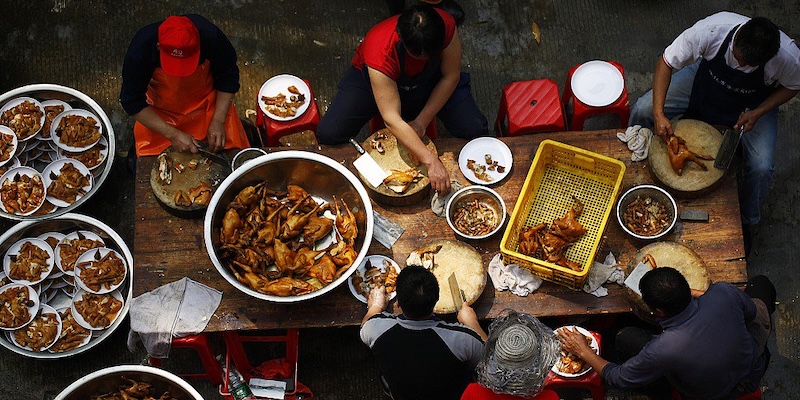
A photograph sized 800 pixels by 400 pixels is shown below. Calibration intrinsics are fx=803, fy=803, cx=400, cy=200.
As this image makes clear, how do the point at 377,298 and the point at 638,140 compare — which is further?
the point at 638,140

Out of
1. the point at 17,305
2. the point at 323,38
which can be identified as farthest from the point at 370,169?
the point at 17,305

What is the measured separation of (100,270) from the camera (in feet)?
16.8

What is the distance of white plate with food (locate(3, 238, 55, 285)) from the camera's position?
514 cm

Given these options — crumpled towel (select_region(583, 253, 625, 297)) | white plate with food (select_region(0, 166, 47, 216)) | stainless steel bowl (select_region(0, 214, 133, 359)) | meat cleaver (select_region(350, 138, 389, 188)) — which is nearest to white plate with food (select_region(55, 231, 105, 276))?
stainless steel bowl (select_region(0, 214, 133, 359))

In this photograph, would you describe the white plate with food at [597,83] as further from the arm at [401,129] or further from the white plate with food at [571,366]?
the white plate with food at [571,366]

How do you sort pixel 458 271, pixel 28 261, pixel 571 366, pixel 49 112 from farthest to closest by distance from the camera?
pixel 49 112 → pixel 28 261 → pixel 571 366 → pixel 458 271

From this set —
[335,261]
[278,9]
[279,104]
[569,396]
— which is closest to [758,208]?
[569,396]

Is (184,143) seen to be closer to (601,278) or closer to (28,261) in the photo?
(28,261)

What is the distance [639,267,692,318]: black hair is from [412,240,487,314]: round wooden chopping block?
0.87m

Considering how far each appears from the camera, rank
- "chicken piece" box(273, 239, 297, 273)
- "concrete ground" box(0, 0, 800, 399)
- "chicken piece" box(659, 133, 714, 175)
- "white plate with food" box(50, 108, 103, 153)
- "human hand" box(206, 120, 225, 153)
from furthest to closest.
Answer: "concrete ground" box(0, 0, 800, 399), "white plate with food" box(50, 108, 103, 153), "human hand" box(206, 120, 225, 153), "chicken piece" box(659, 133, 714, 175), "chicken piece" box(273, 239, 297, 273)

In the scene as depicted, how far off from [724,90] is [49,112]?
14.4ft

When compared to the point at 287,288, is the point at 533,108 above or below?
above

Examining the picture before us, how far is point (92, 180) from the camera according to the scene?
5398mm

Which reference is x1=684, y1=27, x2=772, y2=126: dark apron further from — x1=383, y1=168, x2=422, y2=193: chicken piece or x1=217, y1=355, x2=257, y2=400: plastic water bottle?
x1=217, y1=355, x2=257, y2=400: plastic water bottle
